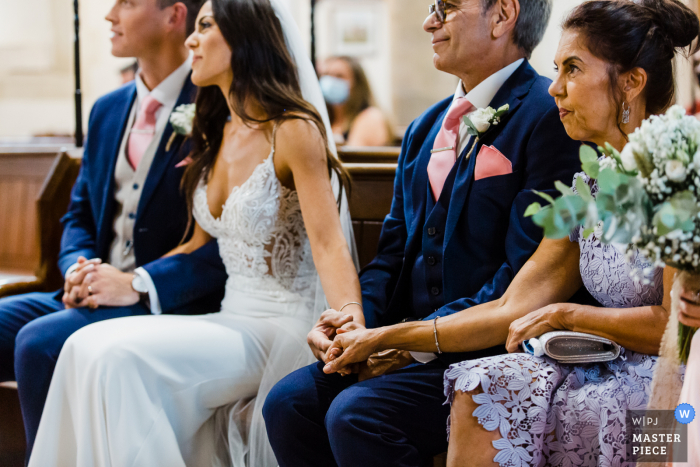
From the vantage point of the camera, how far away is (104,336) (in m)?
2.18

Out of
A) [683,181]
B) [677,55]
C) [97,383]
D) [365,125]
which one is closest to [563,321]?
[683,181]

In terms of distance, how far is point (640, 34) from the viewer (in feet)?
5.90

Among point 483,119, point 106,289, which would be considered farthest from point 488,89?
point 106,289

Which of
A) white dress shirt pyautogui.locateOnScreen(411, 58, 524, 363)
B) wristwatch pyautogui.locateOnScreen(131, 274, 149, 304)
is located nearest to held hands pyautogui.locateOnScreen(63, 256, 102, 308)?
wristwatch pyautogui.locateOnScreen(131, 274, 149, 304)

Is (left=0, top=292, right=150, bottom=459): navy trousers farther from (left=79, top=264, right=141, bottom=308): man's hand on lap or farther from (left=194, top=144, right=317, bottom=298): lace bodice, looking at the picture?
(left=194, top=144, right=317, bottom=298): lace bodice

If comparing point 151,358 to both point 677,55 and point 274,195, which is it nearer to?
point 274,195

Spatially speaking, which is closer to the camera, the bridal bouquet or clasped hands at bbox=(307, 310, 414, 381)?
the bridal bouquet

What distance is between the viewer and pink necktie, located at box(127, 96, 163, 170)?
9.95 feet

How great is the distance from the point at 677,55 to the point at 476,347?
97cm

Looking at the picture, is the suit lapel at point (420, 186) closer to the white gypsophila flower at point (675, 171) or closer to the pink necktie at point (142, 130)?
the white gypsophila flower at point (675, 171)

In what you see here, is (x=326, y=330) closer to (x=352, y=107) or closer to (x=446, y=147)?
(x=446, y=147)

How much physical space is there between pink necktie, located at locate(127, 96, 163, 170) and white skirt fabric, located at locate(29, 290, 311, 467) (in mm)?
950

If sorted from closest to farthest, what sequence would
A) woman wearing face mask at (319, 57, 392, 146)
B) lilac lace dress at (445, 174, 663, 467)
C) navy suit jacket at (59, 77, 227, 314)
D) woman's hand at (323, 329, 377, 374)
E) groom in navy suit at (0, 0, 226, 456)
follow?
1. lilac lace dress at (445, 174, 663, 467)
2. woman's hand at (323, 329, 377, 374)
3. groom in navy suit at (0, 0, 226, 456)
4. navy suit jacket at (59, 77, 227, 314)
5. woman wearing face mask at (319, 57, 392, 146)

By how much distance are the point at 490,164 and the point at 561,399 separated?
0.71 metres
